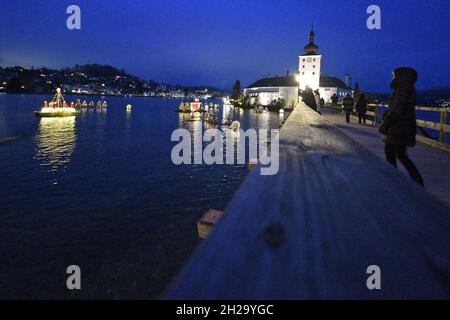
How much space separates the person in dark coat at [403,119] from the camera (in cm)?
520

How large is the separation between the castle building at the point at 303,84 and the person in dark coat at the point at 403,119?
84818mm

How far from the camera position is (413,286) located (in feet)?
3.22

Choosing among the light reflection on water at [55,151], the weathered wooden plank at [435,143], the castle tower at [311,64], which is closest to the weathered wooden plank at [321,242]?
the weathered wooden plank at [435,143]

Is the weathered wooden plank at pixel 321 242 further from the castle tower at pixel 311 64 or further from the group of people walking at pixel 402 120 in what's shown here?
the castle tower at pixel 311 64

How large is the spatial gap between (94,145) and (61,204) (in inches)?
809

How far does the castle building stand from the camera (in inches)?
3661

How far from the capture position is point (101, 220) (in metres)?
11.8

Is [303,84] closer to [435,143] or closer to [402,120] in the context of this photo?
[435,143]

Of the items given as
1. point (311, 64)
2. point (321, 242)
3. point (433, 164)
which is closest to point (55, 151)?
point (433, 164)

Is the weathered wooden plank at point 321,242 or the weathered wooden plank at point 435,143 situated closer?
the weathered wooden plank at point 321,242

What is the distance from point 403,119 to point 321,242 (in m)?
5.11

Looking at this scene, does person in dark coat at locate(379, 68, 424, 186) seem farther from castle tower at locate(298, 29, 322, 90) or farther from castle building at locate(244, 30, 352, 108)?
castle tower at locate(298, 29, 322, 90)
